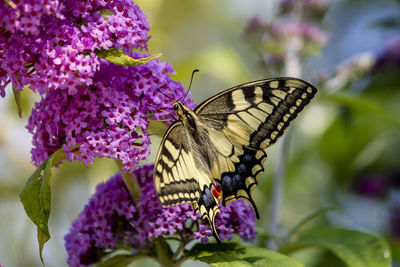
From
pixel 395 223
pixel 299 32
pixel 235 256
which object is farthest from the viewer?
pixel 395 223

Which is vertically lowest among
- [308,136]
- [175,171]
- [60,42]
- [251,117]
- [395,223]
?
[395,223]

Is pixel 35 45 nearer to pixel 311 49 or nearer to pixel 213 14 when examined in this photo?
pixel 311 49

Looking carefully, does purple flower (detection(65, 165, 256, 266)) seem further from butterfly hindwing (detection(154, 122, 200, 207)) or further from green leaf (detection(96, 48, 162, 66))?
green leaf (detection(96, 48, 162, 66))

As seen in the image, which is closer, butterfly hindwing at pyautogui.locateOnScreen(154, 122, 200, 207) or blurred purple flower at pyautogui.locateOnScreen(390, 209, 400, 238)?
butterfly hindwing at pyautogui.locateOnScreen(154, 122, 200, 207)

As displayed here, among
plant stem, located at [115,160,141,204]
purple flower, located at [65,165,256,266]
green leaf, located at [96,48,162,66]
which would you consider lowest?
purple flower, located at [65,165,256,266]

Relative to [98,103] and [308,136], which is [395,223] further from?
[98,103]

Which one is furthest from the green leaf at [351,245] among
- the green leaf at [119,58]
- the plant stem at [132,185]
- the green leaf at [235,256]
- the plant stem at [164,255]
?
the green leaf at [119,58]

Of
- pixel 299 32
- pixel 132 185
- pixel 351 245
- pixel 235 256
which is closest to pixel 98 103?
pixel 132 185

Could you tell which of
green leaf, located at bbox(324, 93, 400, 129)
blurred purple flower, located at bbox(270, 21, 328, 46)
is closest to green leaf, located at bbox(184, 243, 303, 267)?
green leaf, located at bbox(324, 93, 400, 129)
